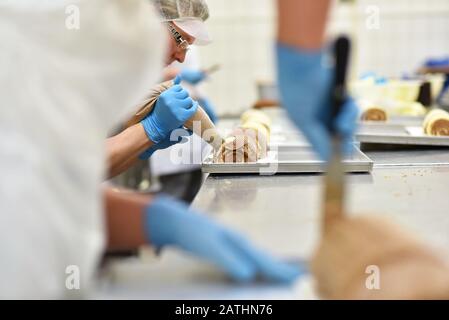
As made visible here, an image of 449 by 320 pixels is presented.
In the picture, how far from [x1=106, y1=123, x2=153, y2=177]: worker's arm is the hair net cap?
1.17 feet

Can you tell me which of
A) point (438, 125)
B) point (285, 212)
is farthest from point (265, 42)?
point (285, 212)

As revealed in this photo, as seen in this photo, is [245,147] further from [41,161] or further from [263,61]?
[263,61]

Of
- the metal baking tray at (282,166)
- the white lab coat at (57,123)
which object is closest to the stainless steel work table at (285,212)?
the metal baking tray at (282,166)

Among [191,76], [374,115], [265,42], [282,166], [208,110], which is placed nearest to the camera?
Answer: [282,166]

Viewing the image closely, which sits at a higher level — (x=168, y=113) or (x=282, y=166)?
(x=168, y=113)

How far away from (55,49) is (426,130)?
182 centimetres

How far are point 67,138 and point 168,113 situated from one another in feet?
3.44

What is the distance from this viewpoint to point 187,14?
1.88 meters

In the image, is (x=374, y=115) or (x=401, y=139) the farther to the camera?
(x=374, y=115)

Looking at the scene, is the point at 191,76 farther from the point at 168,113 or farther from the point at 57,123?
the point at 57,123

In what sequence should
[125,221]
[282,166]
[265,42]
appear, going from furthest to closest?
[265,42]
[282,166]
[125,221]

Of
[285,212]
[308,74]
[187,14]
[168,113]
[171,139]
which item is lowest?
[285,212]

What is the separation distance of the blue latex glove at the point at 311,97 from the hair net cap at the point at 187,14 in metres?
1.02

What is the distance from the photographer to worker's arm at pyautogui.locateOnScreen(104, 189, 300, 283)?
34.8 inches
